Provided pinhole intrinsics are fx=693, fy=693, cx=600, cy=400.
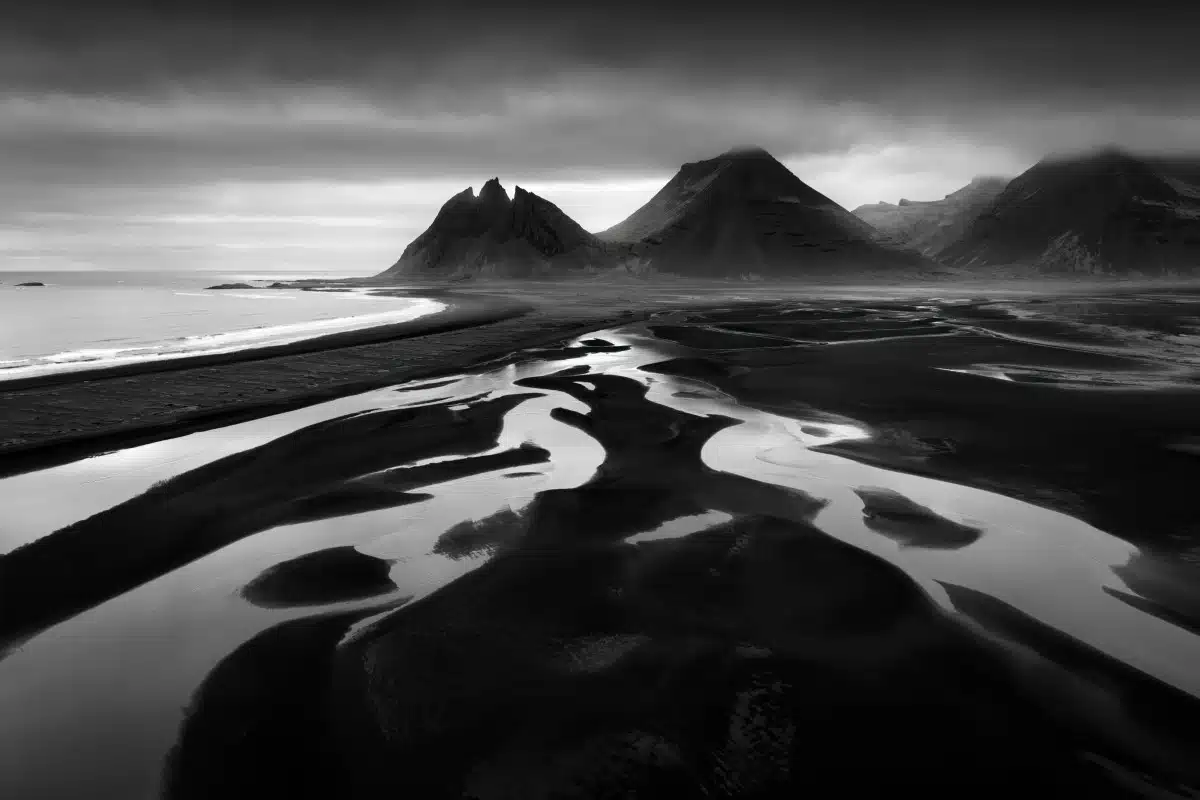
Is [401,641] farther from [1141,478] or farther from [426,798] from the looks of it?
[1141,478]

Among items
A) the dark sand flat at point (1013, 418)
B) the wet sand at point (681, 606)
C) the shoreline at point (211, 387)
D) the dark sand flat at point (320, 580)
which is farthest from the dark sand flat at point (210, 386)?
the dark sand flat at point (1013, 418)

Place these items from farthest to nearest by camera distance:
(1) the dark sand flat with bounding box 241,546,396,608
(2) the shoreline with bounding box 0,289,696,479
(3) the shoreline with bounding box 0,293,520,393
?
1. (3) the shoreline with bounding box 0,293,520,393
2. (2) the shoreline with bounding box 0,289,696,479
3. (1) the dark sand flat with bounding box 241,546,396,608

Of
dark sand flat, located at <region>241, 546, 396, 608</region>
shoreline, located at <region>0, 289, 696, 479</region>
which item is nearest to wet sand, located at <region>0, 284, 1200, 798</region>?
dark sand flat, located at <region>241, 546, 396, 608</region>

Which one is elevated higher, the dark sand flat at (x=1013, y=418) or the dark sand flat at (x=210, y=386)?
the dark sand flat at (x=210, y=386)

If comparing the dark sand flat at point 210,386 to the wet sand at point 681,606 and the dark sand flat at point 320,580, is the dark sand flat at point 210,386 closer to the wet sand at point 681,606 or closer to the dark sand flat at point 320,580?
the wet sand at point 681,606

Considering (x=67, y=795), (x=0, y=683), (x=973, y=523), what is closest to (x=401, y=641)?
(x=67, y=795)

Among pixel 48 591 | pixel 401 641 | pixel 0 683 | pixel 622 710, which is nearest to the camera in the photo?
pixel 622 710

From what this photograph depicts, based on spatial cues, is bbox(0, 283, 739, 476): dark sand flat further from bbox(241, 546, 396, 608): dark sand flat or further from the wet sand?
bbox(241, 546, 396, 608): dark sand flat

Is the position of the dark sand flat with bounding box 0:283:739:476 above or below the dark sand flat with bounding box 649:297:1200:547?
above

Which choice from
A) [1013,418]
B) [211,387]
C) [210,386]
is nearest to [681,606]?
[1013,418]
